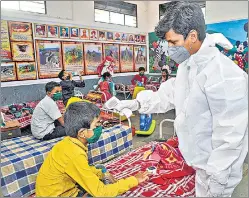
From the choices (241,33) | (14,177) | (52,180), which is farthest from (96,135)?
(241,33)

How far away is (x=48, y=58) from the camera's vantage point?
205 inches

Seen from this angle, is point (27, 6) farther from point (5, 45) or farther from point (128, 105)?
point (128, 105)

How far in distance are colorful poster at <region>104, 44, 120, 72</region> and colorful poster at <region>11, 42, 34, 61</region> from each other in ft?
6.80

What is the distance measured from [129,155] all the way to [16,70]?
354 centimetres

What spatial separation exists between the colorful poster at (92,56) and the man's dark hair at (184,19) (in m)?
4.96

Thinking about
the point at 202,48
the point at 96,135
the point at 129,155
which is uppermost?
the point at 202,48

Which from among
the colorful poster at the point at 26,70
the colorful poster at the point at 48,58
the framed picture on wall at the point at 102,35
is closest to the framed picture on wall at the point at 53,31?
the colorful poster at the point at 48,58

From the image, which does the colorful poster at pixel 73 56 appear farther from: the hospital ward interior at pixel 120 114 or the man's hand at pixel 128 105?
the man's hand at pixel 128 105

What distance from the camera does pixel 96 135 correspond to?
1.60 meters

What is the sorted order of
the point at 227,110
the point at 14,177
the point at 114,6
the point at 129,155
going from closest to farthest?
the point at 227,110
the point at 14,177
the point at 129,155
the point at 114,6

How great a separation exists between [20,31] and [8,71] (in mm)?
873

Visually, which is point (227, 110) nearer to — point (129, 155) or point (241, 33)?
point (129, 155)

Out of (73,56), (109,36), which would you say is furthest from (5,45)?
(109,36)

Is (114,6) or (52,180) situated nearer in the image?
(52,180)
